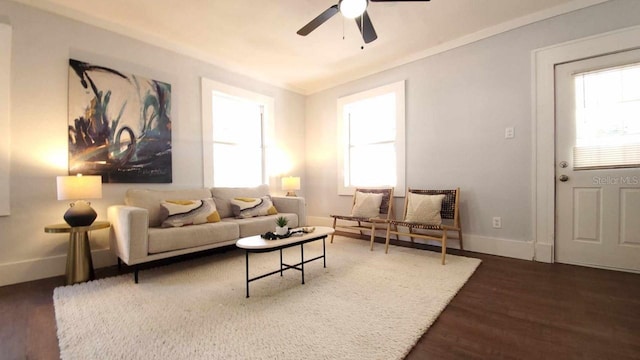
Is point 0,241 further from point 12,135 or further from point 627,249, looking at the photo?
point 627,249

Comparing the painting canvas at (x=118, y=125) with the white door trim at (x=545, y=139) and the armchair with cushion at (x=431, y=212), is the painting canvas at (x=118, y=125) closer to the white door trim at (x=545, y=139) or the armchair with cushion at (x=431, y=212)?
the armchair with cushion at (x=431, y=212)

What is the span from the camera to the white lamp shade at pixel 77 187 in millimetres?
2299

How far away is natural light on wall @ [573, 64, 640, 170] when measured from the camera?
2439 mm

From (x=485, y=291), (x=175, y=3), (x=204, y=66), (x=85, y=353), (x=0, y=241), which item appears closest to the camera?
(x=85, y=353)

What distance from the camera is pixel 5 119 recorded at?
2.37 m

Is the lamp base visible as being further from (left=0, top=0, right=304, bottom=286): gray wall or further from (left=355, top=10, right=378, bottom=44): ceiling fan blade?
(left=355, top=10, right=378, bottom=44): ceiling fan blade

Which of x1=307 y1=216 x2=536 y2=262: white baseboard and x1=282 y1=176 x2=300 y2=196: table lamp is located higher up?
x1=282 y1=176 x2=300 y2=196: table lamp

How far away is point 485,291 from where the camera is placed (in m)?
2.11

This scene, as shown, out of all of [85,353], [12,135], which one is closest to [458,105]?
[85,353]

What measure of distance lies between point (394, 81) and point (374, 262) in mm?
2667

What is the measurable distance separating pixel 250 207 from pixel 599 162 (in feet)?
12.3

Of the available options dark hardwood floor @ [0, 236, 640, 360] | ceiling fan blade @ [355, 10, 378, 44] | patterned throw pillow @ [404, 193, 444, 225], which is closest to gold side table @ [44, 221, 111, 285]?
dark hardwood floor @ [0, 236, 640, 360]

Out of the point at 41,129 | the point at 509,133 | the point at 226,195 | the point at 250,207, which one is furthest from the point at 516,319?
the point at 41,129

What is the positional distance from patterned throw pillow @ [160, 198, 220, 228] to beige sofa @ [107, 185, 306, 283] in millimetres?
96
